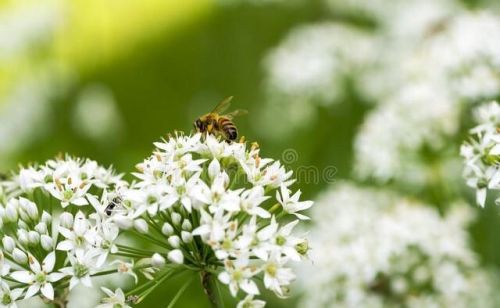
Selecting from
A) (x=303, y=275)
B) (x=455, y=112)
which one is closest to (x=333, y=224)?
(x=303, y=275)

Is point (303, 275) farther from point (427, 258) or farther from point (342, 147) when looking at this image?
point (342, 147)

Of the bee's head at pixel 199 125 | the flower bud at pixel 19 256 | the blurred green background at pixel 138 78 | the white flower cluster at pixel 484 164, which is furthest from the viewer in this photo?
the blurred green background at pixel 138 78

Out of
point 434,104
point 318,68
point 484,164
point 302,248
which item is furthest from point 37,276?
point 318,68

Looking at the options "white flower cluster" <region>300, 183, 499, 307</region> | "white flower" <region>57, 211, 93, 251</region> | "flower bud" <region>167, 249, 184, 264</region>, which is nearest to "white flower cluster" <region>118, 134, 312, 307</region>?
"flower bud" <region>167, 249, 184, 264</region>

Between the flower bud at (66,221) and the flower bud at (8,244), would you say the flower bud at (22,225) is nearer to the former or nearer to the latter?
the flower bud at (8,244)

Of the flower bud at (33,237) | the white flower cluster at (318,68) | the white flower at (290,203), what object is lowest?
the flower bud at (33,237)

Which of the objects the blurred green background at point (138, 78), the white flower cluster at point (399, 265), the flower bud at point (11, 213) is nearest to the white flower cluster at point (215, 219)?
the flower bud at point (11, 213)

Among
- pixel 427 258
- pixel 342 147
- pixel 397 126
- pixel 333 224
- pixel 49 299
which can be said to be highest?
pixel 342 147
